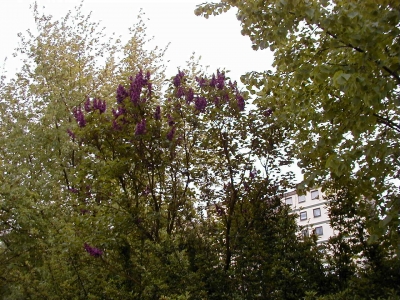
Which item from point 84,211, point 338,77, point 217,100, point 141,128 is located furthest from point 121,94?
point 338,77

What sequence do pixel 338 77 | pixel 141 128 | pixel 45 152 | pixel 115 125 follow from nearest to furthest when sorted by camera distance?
pixel 338 77 → pixel 141 128 → pixel 115 125 → pixel 45 152

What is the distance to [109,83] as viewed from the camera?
1212 centimetres

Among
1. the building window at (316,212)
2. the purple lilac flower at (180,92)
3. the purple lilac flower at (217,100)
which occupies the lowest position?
the purple lilac flower at (217,100)

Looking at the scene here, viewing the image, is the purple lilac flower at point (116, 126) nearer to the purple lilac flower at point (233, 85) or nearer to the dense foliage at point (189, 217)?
the dense foliage at point (189, 217)

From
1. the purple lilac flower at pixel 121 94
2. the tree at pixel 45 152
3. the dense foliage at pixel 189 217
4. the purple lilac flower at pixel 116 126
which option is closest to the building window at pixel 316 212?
the tree at pixel 45 152

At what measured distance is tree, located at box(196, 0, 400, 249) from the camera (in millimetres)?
3477

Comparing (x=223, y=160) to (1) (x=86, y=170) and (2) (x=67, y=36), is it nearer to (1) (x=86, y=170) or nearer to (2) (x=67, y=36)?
(1) (x=86, y=170)

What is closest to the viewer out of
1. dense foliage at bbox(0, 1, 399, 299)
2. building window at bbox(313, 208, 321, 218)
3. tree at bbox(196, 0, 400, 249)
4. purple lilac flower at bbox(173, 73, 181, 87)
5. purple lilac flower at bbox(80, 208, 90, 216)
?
tree at bbox(196, 0, 400, 249)

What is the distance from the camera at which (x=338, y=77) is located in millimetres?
2955

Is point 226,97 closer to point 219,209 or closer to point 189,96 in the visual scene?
point 189,96

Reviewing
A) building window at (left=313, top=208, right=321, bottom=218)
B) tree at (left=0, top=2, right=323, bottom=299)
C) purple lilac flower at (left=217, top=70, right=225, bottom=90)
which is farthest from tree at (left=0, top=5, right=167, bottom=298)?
building window at (left=313, top=208, right=321, bottom=218)

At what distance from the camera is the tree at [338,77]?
11.4 ft

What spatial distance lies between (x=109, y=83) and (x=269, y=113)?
6976 millimetres

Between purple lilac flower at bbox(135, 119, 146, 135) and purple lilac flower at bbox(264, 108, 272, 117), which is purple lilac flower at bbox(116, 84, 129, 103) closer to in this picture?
purple lilac flower at bbox(135, 119, 146, 135)
